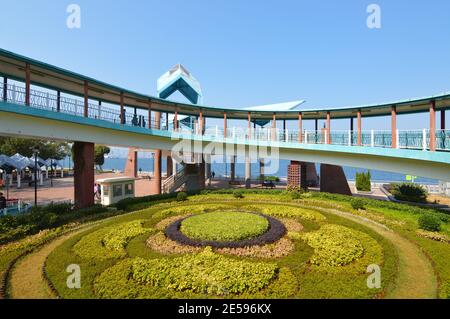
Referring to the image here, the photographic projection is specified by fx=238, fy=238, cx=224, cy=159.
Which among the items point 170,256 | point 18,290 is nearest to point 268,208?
point 170,256

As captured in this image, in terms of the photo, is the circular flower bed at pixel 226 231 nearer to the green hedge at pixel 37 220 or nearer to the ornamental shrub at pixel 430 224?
the green hedge at pixel 37 220

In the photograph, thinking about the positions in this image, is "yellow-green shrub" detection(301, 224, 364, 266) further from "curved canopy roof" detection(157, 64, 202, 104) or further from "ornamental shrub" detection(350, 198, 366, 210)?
"curved canopy roof" detection(157, 64, 202, 104)

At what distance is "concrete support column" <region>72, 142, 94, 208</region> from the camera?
15883 millimetres

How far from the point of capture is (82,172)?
15875 mm

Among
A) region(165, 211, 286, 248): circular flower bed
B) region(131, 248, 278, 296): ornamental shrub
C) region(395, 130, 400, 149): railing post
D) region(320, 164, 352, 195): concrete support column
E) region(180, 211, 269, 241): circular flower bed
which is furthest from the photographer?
region(320, 164, 352, 195): concrete support column

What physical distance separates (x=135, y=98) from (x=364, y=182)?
82.2ft

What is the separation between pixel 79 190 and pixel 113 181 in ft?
9.95

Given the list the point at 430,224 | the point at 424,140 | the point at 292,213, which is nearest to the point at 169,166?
the point at 292,213

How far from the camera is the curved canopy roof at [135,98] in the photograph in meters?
12.9

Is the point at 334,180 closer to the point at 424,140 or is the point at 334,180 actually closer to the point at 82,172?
the point at 424,140

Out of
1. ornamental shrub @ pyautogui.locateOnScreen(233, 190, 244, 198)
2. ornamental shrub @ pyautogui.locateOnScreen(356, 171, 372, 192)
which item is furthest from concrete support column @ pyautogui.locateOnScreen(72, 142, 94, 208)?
ornamental shrub @ pyautogui.locateOnScreen(356, 171, 372, 192)

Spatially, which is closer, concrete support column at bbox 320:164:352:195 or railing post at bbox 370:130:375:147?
railing post at bbox 370:130:375:147

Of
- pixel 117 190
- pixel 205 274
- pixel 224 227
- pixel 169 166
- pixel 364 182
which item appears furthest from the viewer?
pixel 169 166

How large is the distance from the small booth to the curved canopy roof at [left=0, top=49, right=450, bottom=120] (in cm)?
693
